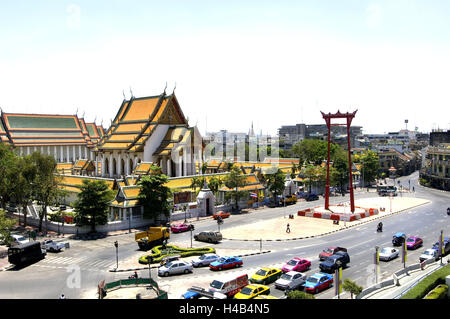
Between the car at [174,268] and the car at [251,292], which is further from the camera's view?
the car at [174,268]

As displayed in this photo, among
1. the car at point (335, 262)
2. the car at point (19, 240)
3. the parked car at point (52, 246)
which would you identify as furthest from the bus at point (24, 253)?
the car at point (335, 262)

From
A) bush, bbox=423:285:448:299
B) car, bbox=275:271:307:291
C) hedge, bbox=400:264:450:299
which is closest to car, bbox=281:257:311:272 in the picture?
car, bbox=275:271:307:291

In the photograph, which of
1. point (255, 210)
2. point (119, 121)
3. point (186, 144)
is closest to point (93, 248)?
point (255, 210)

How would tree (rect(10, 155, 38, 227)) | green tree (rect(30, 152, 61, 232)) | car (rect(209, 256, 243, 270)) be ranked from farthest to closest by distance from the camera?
tree (rect(10, 155, 38, 227))
green tree (rect(30, 152, 61, 232))
car (rect(209, 256, 243, 270))

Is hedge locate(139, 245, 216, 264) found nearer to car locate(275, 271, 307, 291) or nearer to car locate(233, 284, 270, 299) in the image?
car locate(275, 271, 307, 291)

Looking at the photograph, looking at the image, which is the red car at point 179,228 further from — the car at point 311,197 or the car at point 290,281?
the car at point 311,197
